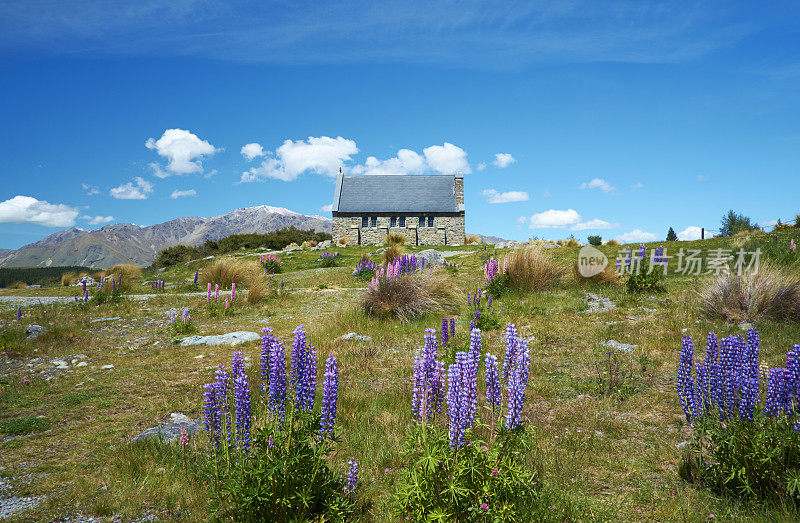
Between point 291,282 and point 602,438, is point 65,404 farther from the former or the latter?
point 291,282

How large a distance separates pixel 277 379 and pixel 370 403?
226 cm

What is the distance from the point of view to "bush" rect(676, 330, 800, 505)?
3.09m

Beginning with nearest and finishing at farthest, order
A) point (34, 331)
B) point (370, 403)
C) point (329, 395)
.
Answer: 1. point (329, 395)
2. point (370, 403)
3. point (34, 331)

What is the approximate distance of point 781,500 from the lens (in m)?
3.01

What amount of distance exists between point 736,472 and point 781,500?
0.27 metres

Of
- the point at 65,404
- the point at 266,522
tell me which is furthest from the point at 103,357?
the point at 266,522

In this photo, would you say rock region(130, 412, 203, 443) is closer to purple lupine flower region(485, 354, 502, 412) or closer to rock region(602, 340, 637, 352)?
purple lupine flower region(485, 354, 502, 412)

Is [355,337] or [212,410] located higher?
[212,410]

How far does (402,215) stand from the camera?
156 feet

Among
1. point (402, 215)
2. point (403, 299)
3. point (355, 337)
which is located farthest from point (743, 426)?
point (402, 215)

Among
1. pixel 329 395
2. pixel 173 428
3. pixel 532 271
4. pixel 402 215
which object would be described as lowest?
pixel 173 428

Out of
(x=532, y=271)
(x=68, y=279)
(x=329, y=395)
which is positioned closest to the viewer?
(x=329, y=395)

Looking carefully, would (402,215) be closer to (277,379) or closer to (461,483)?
(277,379)

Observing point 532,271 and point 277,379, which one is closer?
point 277,379
